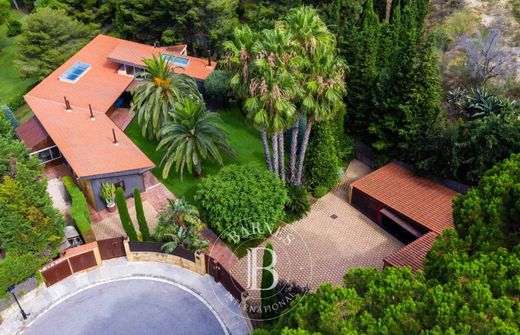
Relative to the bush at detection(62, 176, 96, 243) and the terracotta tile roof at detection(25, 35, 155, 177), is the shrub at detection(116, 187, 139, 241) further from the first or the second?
the terracotta tile roof at detection(25, 35, 155, 177)

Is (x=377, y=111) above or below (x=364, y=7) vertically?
below

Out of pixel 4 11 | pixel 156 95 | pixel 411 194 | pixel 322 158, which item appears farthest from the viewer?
pixel 4 11

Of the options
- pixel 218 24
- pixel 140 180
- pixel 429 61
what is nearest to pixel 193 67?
pixel 218 24

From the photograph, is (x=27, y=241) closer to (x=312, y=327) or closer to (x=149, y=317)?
(x=149, y=317)

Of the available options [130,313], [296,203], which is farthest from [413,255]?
[130,313]

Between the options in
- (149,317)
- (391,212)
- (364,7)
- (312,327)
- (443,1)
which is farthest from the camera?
(443,1)

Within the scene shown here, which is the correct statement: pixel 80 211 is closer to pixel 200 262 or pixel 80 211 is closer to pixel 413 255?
pixel 200 262
